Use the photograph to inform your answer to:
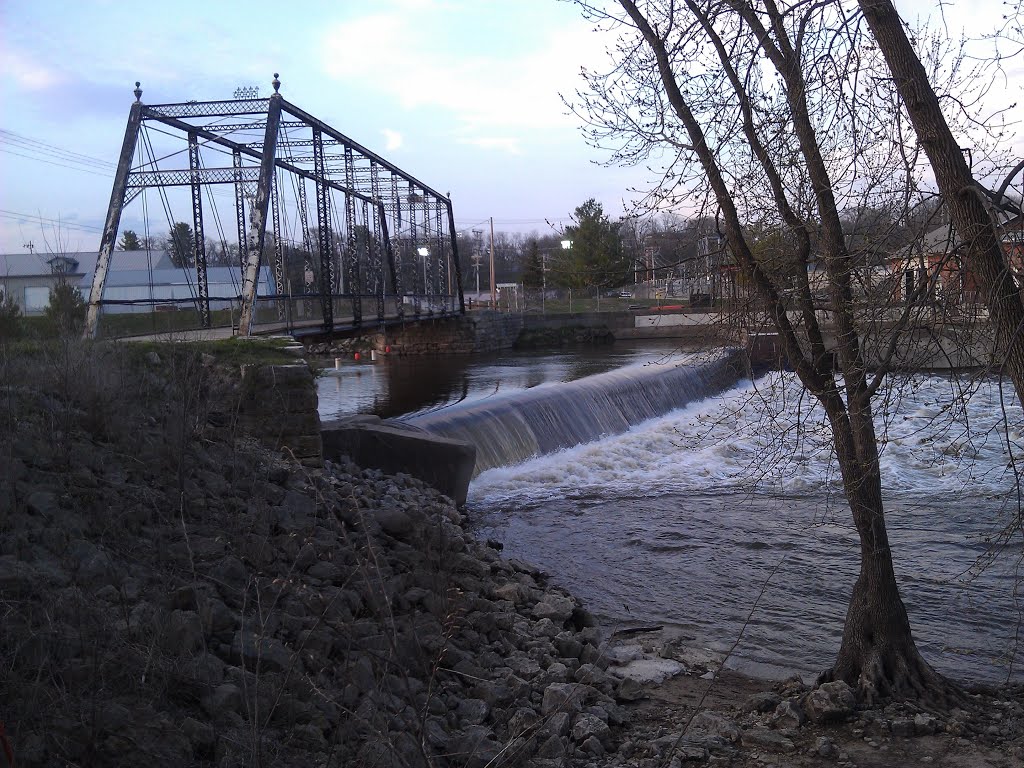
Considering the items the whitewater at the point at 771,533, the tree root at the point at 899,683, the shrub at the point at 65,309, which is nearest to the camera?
the tree root at the point at 899,683

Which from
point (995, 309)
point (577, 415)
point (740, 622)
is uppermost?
point (995, 309)

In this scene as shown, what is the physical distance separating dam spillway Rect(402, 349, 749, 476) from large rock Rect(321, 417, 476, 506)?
1.56 meters

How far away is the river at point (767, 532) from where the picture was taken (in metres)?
8.03

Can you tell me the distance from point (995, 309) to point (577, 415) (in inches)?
553

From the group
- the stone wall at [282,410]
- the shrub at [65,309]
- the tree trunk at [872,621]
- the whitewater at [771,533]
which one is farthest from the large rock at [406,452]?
the tree trunk at [872,621]

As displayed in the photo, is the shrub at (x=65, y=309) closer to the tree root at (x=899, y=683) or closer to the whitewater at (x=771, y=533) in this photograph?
the whitewater at (x=771, y=533)

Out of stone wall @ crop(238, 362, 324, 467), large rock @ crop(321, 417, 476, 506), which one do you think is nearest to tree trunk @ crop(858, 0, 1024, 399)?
stone wall @ crop(238, 362, 324, 467)

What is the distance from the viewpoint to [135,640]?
4.96 m

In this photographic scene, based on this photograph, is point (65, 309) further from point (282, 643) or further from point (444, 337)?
point (444, 337)

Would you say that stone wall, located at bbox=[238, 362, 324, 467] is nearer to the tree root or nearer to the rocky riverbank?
the rocky riverbank

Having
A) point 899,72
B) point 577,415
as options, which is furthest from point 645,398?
point 899,72

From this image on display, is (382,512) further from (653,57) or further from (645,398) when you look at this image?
(645,398)

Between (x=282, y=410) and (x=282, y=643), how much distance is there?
5643mm

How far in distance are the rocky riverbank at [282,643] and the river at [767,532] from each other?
2.93ft
